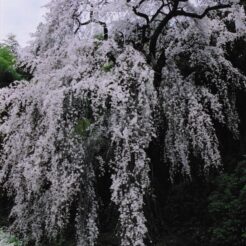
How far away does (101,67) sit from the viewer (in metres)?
5.24

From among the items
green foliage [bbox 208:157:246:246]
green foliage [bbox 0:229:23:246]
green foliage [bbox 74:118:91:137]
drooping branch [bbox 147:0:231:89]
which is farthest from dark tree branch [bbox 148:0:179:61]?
green foliage [bbox 0:229:23:246]

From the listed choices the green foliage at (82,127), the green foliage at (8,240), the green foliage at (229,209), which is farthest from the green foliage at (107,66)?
the green foliage at (8,240)

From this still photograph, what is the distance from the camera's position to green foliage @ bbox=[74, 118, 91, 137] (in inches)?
189

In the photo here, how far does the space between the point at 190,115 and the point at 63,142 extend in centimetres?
177

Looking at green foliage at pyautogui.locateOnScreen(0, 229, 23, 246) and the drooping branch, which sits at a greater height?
the drooping branch

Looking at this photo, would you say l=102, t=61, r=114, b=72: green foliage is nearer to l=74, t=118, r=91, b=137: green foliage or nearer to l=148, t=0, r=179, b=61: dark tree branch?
l=74, t=118, r=91, b=137: green foliage

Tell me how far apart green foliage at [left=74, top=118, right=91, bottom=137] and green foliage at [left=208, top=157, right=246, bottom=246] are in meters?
1.96

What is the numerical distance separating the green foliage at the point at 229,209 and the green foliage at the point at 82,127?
1.96m

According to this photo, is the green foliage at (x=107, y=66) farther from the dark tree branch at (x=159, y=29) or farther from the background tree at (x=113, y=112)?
the dark tree branch at (x=159, y=29)

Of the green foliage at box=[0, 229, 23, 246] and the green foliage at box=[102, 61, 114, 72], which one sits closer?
the green foliage at box=[102, 61, 114, 72]

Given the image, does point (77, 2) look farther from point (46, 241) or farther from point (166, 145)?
point (46, 241)

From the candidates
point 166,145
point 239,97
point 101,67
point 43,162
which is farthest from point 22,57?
point 239,97

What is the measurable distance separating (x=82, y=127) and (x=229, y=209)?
2.11 m

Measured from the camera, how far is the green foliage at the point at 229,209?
5035mm
